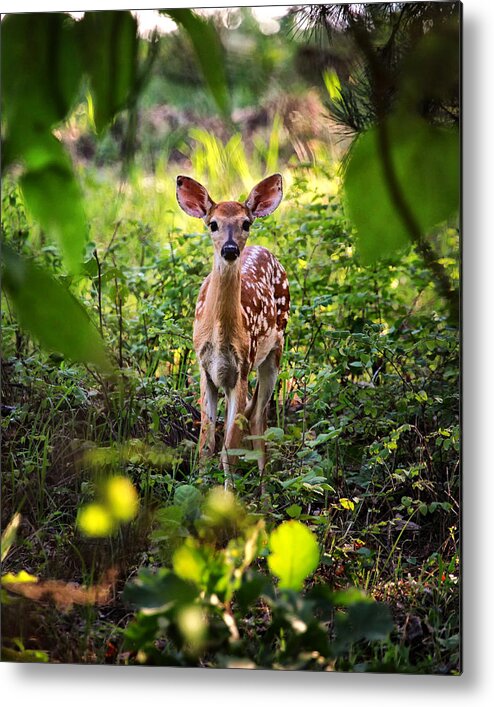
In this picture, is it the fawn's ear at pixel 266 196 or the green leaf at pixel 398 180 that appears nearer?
the green leaf at pixel 398 180

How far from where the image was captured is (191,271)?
2494mm

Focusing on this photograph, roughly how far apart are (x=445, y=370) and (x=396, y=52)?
808 millimetres

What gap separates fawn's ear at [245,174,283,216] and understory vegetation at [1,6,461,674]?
25mm

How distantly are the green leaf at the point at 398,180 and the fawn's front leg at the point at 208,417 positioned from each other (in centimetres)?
97

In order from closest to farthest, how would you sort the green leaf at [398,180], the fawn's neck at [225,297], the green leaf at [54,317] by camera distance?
the green leaf at [54,317]
the green leaf at [398,180]
the fawn's neck at [225,297]

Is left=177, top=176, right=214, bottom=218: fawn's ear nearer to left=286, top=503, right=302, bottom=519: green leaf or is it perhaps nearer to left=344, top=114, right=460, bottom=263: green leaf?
left=286, top=503, right=302, bottom=519: green leaf

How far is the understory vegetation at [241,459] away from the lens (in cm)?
227

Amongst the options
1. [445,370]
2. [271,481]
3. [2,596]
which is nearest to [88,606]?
[2,596]

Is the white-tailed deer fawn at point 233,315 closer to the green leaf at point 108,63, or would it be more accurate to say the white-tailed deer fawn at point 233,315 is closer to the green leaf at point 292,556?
the green leaf at point 292,556

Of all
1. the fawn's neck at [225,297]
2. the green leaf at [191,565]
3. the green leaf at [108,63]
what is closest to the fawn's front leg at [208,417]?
the fawn's neck at [225,297]

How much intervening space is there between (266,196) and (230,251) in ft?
0.57

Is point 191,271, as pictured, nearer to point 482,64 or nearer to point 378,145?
point 482,64

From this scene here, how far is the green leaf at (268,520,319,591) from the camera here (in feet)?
7.29

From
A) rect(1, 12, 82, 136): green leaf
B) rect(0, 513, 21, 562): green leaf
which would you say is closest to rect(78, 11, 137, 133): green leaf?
rect(1, 12, 82, 136): green leaf
